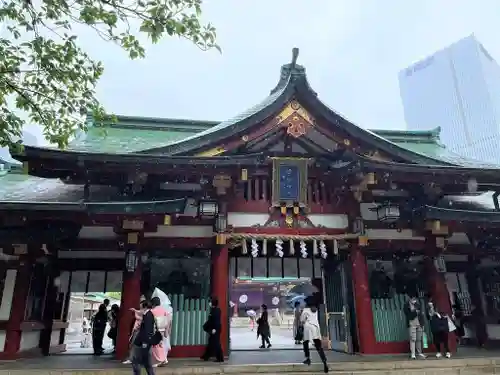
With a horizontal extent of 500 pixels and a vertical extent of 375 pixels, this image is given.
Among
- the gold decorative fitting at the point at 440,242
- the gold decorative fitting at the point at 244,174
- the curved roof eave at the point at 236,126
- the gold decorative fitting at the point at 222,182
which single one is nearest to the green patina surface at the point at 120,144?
the curved roof eave at the point at 236,126

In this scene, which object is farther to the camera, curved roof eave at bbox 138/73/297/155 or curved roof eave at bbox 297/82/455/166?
curved roof eave at bbox 297/82/455/166

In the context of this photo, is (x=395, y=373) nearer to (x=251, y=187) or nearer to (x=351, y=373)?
(x=351, y=373)

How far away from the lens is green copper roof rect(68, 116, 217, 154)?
14.2 meters

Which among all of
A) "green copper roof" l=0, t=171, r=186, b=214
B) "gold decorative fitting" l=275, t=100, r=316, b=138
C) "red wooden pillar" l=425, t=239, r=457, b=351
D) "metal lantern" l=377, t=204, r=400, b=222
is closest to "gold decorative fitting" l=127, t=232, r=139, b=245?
"green copper roof" l=0, t=171, r=186, b=214

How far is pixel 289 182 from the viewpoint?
11.5 m

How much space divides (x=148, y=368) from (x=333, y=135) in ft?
25.6

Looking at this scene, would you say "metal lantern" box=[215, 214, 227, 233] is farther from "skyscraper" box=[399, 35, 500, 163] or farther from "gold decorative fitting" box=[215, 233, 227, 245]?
"skyscraper" box=[399, 35, 500, 163]

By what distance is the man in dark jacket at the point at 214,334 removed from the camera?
999 cm

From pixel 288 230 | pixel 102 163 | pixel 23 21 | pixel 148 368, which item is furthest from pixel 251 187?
pixel 23 21

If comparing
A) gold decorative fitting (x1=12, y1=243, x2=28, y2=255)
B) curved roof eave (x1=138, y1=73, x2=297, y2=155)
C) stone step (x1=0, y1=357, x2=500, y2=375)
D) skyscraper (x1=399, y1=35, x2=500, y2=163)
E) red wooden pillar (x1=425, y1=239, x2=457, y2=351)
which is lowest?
stone step (x1=0, y1=357, x2=500, y2=375)

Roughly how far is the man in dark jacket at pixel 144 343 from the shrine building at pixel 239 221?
2754 mm

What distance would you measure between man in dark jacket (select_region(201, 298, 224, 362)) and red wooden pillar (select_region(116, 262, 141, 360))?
1.93 m

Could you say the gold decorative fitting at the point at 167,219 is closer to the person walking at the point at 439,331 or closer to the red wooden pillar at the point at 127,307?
the red wooden pillar at the point at 127,307

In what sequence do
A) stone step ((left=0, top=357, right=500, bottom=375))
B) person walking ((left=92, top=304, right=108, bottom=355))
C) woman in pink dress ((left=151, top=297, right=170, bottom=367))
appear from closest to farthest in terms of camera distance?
woman in pink dress ((left=151, top=297, right=170, bottom=367))
stone step ((left=0, top=357, right=500, bottom=375))
person walking ((left=92, top=304, right=108, bottom=355))
